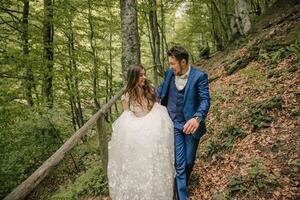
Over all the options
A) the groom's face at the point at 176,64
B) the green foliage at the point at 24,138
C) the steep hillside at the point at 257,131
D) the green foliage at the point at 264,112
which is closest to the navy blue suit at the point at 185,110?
the groom's face at the point at 176,64

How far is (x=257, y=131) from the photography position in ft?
18.1

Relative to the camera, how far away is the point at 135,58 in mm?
7543

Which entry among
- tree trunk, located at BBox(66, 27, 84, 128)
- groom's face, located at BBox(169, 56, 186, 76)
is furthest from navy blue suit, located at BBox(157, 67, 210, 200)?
tree trunk, located at BBox(66, 27, 84, 128)

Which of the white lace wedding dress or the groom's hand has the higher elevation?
the groom's hand

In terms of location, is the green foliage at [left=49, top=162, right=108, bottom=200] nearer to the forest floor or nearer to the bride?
the forest floor

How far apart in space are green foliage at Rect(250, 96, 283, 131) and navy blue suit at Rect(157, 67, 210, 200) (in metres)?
1.94

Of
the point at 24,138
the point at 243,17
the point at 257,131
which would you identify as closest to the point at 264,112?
the point at 257,131

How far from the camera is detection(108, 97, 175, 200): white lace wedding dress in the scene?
3730 millimetres

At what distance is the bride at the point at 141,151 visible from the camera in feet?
12.2

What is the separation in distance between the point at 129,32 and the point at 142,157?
172 inches

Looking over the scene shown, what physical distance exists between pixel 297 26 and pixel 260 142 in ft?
16.7

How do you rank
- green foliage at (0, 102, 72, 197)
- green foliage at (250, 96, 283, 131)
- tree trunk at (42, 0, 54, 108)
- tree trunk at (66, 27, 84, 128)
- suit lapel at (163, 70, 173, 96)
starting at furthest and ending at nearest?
tree trunk at (66, 27, 84, 128)
tree trunk at (42, 0, 54, 108)
green foliage at (0, 102, 72, 197)
green foliage at (250, 96, 283, 131)
suit lapel at (163, 70, 173, 96)

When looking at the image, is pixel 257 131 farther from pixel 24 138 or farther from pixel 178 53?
pixel 24 138

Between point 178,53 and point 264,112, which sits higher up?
point 178,53
